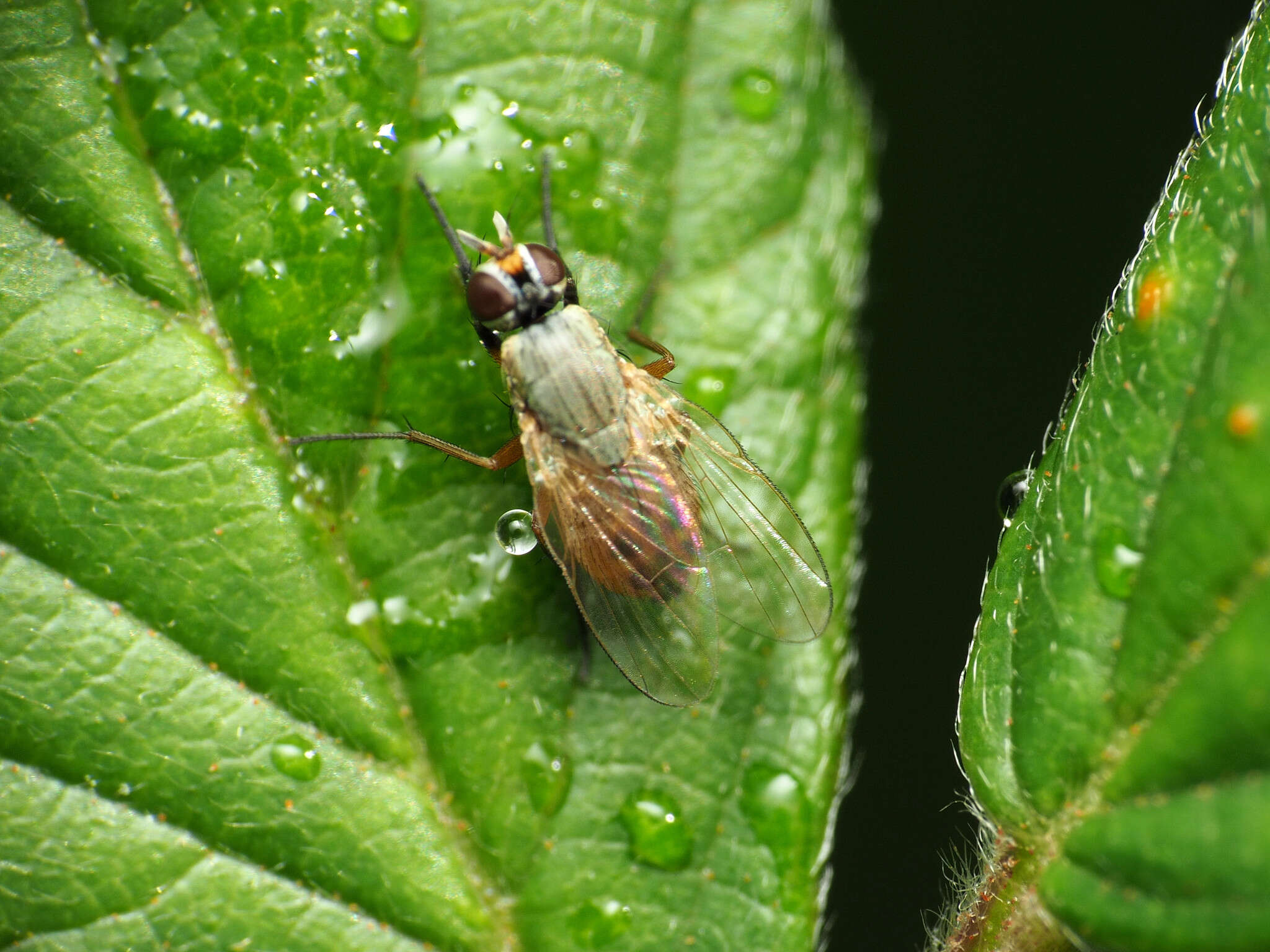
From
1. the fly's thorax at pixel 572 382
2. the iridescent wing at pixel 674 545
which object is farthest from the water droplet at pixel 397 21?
the iridescent wing at pixel 674 545

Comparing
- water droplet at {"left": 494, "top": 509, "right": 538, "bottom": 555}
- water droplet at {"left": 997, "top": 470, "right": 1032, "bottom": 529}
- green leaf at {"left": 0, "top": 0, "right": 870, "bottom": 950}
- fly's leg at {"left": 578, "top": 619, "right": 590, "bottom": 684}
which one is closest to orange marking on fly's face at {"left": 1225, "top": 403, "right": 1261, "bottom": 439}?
water droplet at {"left": 997, "top": 470, "right": 1032, "bottom": 529}

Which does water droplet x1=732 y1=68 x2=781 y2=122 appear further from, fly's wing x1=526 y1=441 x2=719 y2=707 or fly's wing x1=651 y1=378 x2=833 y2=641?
fly's wing x1=526 y1=441 x2=719 y2=707

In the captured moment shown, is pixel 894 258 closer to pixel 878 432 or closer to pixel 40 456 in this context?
pixel 878 432

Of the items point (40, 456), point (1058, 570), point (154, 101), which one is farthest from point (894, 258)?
point (40, 456)

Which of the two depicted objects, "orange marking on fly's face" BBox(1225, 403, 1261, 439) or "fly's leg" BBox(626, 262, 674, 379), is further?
"fly's leg" BBox(626, 262, 674, 379)

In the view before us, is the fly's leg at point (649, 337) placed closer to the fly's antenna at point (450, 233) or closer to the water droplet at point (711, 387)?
the water droplet at point (711, 387)

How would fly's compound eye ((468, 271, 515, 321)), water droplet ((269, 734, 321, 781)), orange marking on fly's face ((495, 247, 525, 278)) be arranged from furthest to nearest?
orange marking on fly's face ((495, 247, 525, 278)) → fly's compound eye ((468, 271, 515, 321)) → water droplet ((269, 734, 321, 781))

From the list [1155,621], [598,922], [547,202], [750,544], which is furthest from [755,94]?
[598,922]
